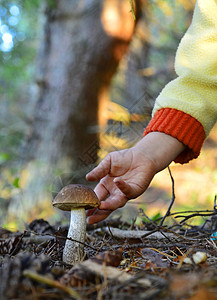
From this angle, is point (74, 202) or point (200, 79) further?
point (200, 79)

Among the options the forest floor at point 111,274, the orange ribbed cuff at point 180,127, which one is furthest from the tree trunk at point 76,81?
the forest floor at point 111,274

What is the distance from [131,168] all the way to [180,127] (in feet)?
1.41

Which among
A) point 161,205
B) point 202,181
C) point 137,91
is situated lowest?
point 161,205

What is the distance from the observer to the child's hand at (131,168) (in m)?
1.48

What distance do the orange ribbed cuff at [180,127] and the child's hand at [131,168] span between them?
1.9 inches

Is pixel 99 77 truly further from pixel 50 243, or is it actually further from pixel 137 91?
pixel 137 91

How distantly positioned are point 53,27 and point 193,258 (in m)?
4.17

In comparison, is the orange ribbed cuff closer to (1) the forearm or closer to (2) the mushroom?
(1) the forearm

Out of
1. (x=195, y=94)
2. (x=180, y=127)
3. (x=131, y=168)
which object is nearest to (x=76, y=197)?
(x=131, y=168)

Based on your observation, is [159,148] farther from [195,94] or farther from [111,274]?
[111,274]

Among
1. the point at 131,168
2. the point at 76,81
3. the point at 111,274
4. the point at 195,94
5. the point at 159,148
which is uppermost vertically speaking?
the point at 76,81

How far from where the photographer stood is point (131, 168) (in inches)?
61.5

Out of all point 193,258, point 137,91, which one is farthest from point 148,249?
point 137,91

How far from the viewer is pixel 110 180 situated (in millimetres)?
1679
